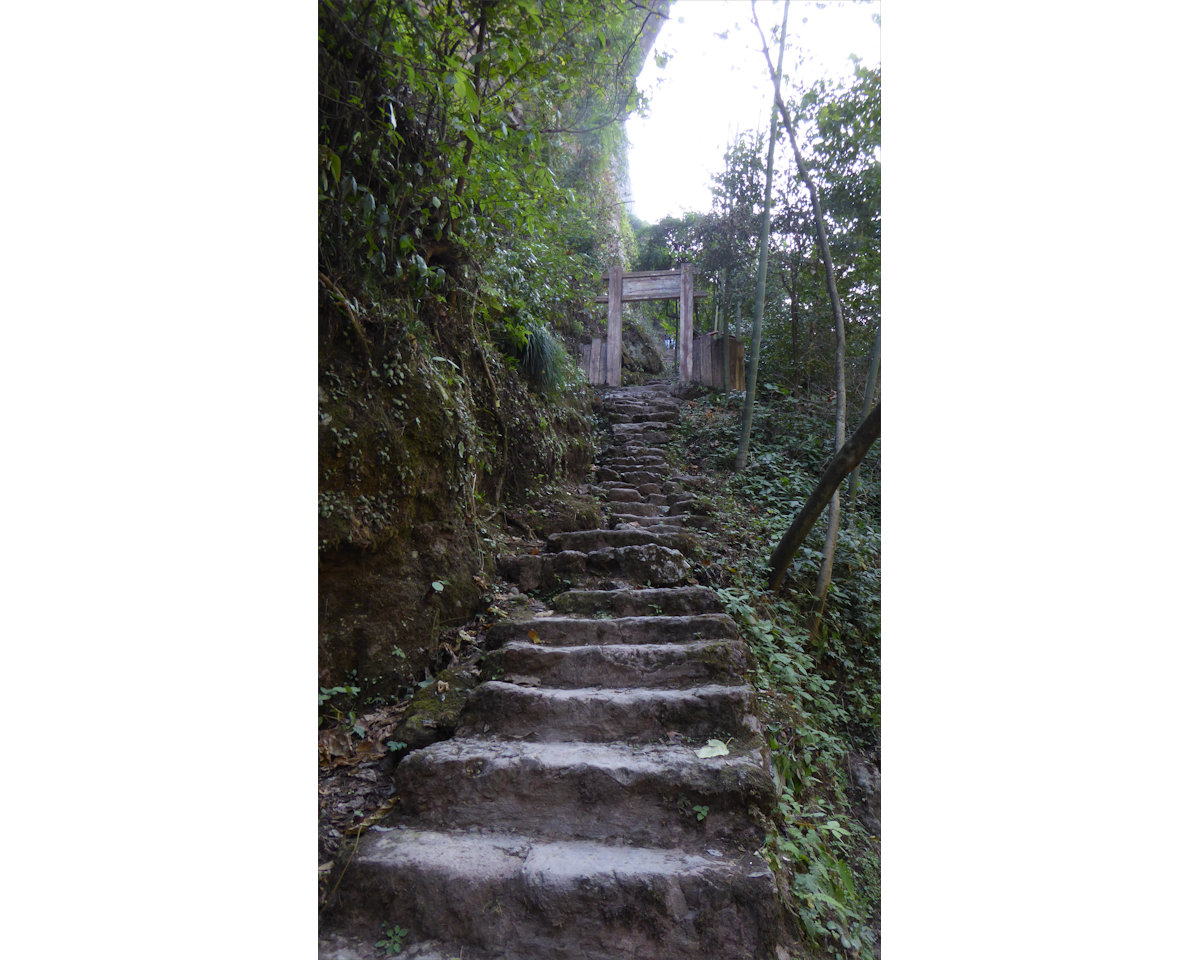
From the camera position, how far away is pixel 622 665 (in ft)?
8.56

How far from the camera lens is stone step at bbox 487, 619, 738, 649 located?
112 inches

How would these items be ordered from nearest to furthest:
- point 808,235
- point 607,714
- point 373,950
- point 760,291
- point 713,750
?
point 373,950, point 713,750, point 607,714, point 808,235, point 760,291

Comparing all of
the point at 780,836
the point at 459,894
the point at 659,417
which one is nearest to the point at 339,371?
the point at 459,894

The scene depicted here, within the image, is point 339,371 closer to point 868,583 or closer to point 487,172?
point 487,172

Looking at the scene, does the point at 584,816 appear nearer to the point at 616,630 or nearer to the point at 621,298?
the point at 616,630

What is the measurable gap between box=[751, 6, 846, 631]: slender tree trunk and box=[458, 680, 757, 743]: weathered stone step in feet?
5.53

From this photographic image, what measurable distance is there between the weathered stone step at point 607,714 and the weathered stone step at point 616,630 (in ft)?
1.43

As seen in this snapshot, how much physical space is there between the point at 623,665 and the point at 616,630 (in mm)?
326

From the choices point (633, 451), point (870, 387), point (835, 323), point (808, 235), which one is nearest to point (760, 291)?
point (808, 235)

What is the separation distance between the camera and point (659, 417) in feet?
21.7

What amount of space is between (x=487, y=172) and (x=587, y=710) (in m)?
2.65

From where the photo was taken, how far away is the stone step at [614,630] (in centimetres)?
285

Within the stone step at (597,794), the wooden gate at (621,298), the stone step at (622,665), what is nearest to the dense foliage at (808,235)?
the wooden gate at (621,298)

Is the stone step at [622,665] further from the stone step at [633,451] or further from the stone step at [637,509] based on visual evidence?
the stone step at [633,451]
